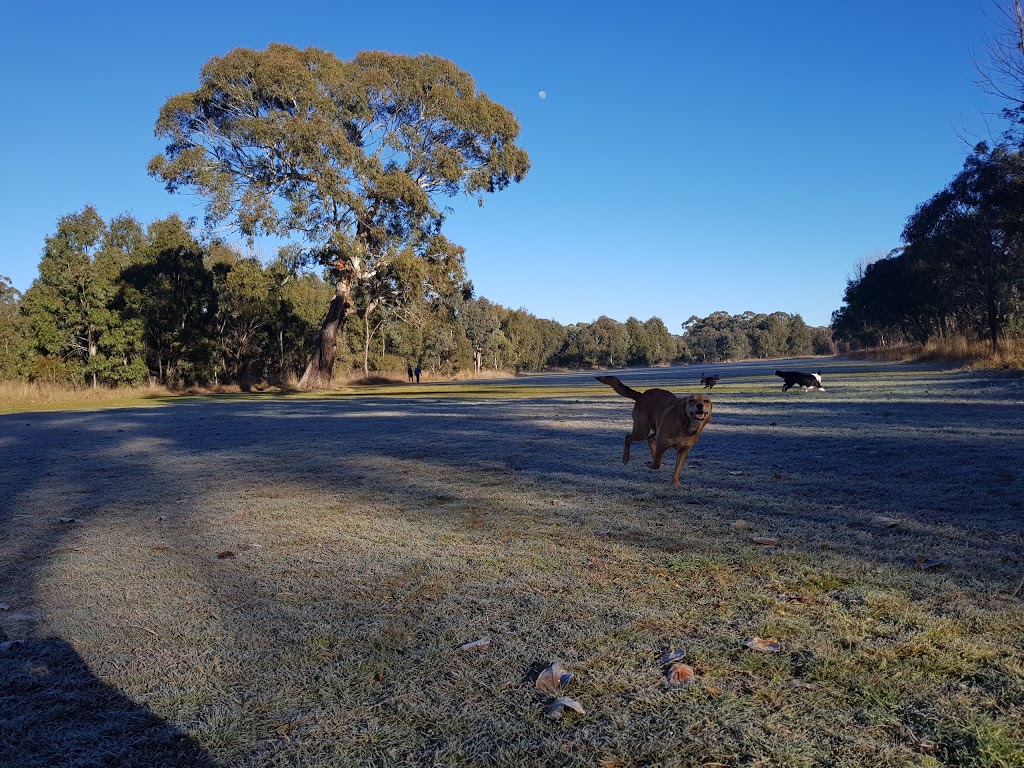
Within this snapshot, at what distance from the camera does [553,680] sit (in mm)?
2135

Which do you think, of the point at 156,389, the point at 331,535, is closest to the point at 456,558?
the point at 331,535

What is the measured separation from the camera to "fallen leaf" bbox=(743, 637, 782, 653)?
2.32 meters

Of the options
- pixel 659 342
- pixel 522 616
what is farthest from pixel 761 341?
pixel 522 616

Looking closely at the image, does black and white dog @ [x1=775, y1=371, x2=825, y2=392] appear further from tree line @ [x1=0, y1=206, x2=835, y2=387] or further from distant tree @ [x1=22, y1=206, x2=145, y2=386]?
distant tree @ [x1=22, y1=206, x2=145, y2=386]

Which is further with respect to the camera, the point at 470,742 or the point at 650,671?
the point at 650,671

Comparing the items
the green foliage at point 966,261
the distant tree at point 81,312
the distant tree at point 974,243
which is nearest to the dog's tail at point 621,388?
the green foliage at point 966,261

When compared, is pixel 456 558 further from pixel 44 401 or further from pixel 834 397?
pixel 44 401

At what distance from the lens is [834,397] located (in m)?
14.2

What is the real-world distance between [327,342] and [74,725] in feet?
105

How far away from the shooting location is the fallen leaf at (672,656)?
7.38 ft

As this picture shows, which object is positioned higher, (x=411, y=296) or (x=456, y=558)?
(x=411, y=296)

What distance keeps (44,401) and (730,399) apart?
78.7 feet

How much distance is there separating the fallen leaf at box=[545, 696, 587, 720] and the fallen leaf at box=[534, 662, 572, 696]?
3.5 inches

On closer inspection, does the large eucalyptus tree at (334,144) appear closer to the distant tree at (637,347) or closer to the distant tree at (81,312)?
the distant tree at (81,312)
